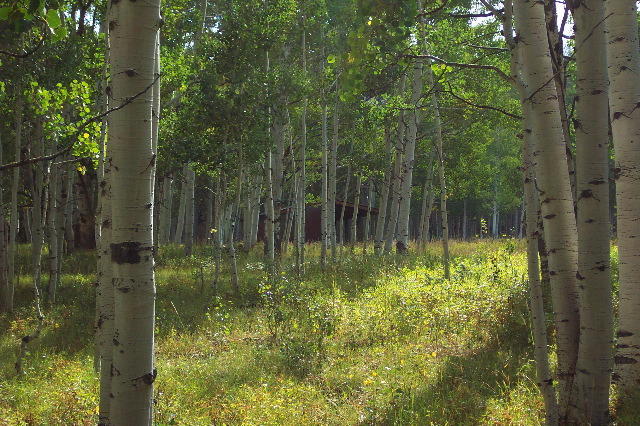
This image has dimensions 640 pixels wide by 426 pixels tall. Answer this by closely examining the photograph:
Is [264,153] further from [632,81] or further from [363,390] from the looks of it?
[632,81]

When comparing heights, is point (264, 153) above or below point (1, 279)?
above

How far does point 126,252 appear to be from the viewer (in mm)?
2572

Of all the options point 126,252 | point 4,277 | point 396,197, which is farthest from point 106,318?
point 396,197

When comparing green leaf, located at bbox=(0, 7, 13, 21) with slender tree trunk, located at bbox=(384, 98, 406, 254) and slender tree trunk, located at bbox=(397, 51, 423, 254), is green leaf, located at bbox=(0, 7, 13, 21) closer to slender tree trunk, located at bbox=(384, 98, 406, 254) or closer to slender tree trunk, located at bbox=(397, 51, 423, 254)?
slender tree trunk, located at bbox=(397, 51, 423, 254)

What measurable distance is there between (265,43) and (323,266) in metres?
6.06

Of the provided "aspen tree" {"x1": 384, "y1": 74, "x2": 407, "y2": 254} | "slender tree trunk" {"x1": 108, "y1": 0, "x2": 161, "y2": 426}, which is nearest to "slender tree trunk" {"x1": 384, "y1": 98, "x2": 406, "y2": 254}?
"aspen tree" {"x1": 384, "y1": 74, "x2": 407, "y2": 254}

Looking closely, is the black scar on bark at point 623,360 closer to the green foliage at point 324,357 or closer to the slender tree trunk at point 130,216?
the green foliage at point 324,357

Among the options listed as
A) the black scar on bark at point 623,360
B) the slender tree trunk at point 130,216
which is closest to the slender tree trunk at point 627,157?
the black scar on bark at point 623,360

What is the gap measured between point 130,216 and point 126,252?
17 centimetres

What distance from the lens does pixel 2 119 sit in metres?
12.5

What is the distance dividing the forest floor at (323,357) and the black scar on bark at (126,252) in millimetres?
3042

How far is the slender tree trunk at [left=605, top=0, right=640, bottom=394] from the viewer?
418 cm

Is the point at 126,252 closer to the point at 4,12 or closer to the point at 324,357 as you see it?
the point at 4,12

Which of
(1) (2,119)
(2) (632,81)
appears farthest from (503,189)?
(2) (632,81)
